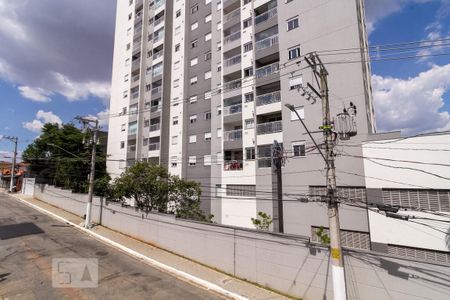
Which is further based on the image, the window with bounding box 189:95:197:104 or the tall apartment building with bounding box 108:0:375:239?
the window with bounding box 189:95:197:104

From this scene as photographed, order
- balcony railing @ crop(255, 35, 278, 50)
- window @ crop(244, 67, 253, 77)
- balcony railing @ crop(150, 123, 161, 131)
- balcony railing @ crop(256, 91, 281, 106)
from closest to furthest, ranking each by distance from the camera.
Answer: balcony railing @ crop(256, 91, 281, 106) < balcony railing @ crop(255, 35, 278, 50) < window @ crop(244, 67, 253, 77) < balcony railing @ crop(150, 123, 161, 131)

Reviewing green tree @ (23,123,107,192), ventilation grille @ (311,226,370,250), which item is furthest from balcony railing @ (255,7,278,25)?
green tree @ (23,123,107,192)

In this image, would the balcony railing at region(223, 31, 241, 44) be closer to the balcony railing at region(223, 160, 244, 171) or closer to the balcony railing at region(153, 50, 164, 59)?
the balcony railing at region(153, 50, 164, 59)

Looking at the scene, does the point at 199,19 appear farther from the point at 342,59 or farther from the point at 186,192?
the point at 186,192

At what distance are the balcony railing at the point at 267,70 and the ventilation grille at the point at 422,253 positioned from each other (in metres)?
17.3

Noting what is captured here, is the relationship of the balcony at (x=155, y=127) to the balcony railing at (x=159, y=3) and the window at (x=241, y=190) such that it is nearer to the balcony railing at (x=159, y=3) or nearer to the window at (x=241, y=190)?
the window at (x=241, y=190)

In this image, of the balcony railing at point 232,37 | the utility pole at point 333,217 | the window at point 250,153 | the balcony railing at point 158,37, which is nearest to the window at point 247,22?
the balcony railing at point 232,37

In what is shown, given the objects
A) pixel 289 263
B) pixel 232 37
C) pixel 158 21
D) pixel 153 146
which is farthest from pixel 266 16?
pixel 289 263

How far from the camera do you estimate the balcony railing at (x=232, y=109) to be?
29.5m

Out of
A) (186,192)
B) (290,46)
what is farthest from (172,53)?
(186,192)

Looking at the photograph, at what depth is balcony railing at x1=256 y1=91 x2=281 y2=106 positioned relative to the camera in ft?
85.4

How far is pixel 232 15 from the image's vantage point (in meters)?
32.2

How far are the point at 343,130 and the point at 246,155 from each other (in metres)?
17.0

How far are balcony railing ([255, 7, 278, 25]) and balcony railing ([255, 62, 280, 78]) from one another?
5068mm
